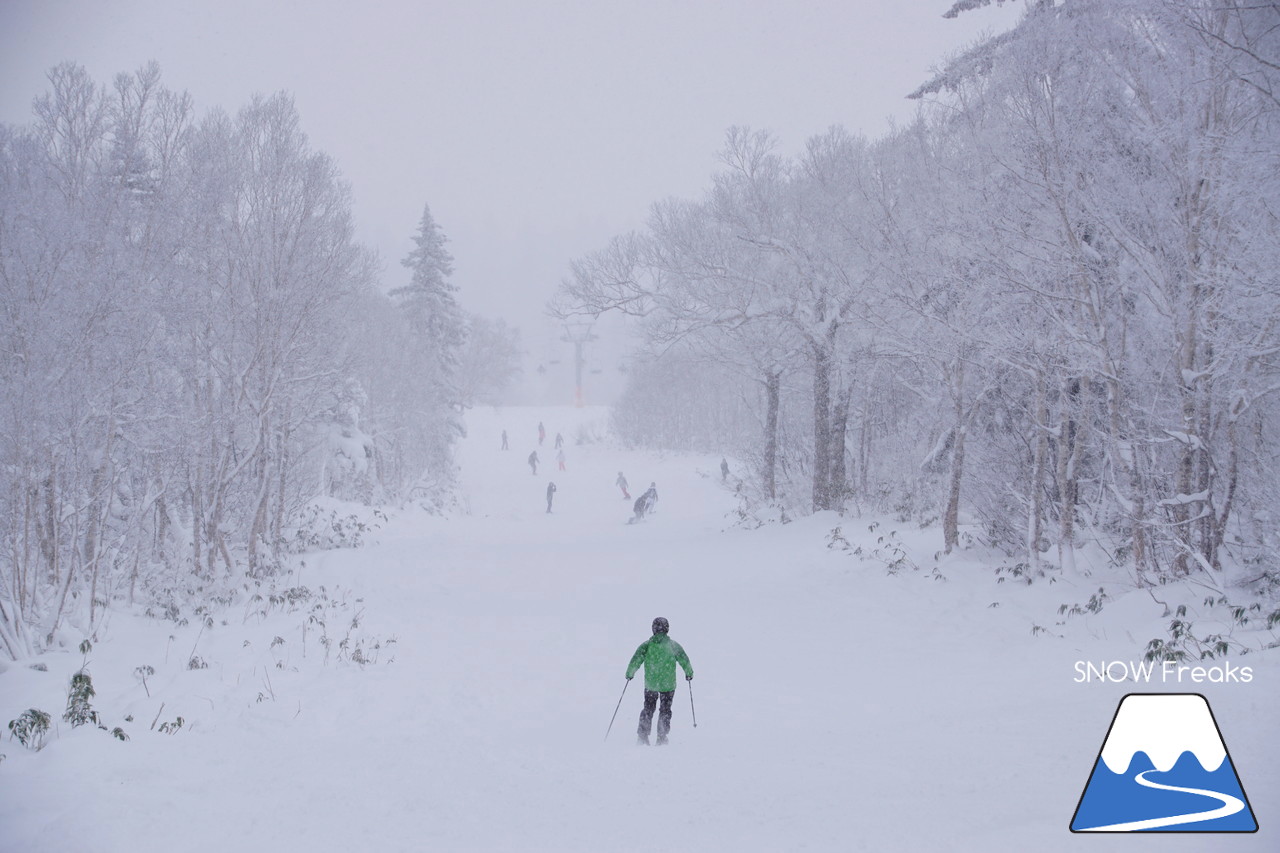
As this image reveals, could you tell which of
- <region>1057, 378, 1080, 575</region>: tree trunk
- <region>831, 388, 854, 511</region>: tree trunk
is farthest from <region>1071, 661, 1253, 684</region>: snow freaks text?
<region>831, 388, 854, 511</region>: tree trunk

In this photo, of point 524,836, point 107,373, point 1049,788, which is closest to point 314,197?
point 107,373

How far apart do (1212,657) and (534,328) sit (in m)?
96.4

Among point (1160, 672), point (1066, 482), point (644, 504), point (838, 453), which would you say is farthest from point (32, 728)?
point (644, 504)

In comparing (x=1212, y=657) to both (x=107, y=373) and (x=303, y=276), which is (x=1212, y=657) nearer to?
(x=107, y=373)

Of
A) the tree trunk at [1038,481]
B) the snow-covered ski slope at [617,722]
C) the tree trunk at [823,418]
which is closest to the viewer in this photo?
the snow-covered ski slope at [617,722]

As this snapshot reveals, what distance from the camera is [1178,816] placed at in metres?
3.22

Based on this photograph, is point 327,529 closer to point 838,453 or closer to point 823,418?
point 823,418

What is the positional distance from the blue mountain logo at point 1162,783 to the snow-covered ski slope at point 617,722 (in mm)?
110

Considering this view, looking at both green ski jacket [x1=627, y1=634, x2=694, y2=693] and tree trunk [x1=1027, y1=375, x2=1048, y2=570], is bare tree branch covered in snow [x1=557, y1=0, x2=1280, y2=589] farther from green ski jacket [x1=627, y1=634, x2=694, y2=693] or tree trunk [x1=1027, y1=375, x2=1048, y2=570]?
green ski jacket [x1=627, y1=634, x2=694, y2=693]

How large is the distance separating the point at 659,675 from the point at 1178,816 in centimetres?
375

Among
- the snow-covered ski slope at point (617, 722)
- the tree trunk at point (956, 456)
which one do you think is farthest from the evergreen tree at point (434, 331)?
the tree trunk at point (956, 456)

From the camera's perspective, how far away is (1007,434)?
1141 cm

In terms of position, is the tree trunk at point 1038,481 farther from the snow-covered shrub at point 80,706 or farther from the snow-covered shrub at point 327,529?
the snow-covered shrub at point 327,529

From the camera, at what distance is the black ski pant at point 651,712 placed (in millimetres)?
6070
